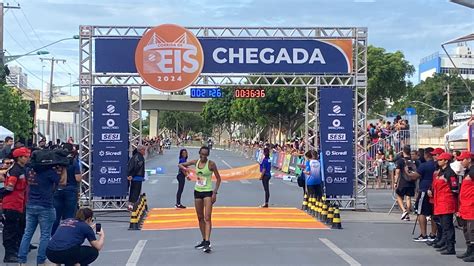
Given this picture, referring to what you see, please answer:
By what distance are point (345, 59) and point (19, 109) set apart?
32249 mm

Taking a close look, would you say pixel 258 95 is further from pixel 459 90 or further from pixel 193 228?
pixel 459 90

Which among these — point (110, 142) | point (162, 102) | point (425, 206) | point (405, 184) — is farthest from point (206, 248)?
point (162, 102)

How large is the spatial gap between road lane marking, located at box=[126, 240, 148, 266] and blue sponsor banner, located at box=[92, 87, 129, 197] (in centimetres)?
594

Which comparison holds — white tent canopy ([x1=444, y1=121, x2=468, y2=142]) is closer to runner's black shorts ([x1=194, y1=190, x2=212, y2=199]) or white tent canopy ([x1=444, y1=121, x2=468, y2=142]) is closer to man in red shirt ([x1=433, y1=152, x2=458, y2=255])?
man in red shirt ([x1=433, y1=152, x2=458, y2=255])

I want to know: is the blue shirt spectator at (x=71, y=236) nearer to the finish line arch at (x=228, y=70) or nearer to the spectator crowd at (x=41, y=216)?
the spectator crowd at (x=41, y=216)

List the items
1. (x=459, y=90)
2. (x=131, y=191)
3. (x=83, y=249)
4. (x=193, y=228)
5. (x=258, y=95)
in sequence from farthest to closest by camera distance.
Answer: (x=459, y=90) < (x=258, y=95) < (x=131, y=191) < (x=193, y=228) < (x=83, y=249)

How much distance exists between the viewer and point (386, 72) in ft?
150

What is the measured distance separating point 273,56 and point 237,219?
5067 millimetres

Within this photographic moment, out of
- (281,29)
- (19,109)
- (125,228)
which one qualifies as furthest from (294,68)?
(19,109)

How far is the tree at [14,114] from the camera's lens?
43.7m

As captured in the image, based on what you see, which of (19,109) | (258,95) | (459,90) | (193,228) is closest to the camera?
(193,228)

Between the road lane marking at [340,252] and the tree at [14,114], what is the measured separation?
32.3m

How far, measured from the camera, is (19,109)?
4659cm

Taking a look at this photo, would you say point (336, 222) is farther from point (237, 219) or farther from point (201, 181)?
point (201, 181)
